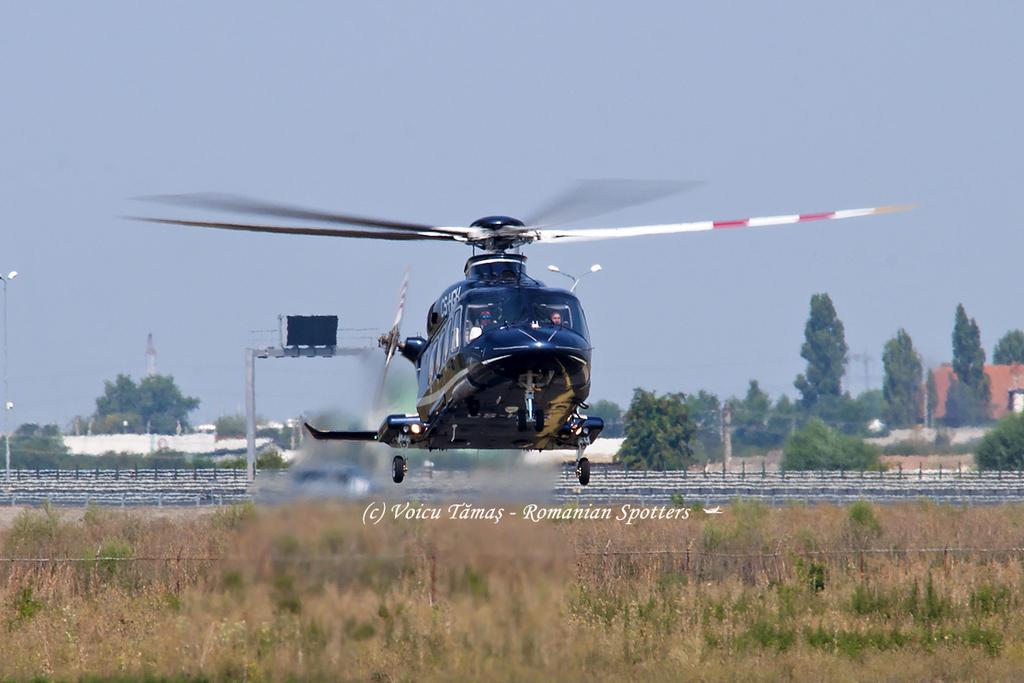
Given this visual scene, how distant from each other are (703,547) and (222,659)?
1956 cm

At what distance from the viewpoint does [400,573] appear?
1316 inches

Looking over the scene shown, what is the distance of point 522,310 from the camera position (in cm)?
2400

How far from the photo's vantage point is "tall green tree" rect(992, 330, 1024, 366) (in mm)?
184750

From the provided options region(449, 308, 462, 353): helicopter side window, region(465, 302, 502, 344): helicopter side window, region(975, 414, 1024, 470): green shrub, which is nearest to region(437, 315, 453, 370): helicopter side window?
region(449, 308, 462, 353): helicopter side window

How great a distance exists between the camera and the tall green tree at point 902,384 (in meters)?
174

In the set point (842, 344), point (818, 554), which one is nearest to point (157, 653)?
point (818, 554)

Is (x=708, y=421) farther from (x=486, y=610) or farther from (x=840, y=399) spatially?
(x=486, y=610)

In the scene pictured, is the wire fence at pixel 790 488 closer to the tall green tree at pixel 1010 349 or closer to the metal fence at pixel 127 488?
the metal fence at pixel 127 488

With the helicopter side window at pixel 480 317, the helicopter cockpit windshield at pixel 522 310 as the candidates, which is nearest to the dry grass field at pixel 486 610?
the helicopter side window at pixel 480 317

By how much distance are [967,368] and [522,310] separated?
508ft

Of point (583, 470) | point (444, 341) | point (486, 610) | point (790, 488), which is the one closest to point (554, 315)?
point (444, 341)

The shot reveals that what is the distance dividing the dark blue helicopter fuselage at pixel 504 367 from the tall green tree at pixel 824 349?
534 feet

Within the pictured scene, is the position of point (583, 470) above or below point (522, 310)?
below

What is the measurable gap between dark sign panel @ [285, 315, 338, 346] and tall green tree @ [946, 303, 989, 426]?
96.5 m
